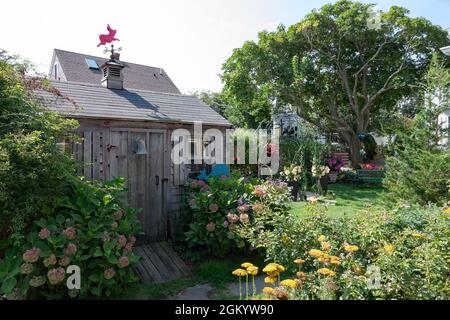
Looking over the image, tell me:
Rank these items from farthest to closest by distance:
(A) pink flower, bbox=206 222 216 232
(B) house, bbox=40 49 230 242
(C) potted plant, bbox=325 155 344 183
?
(C) potted plant, bbox=325 155 344 183
(B) house, bbox=40 49 230 242
(A) pink flower, bbox=206 222 216 232

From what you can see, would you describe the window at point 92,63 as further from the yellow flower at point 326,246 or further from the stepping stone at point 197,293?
the yellow flower at point 326,246

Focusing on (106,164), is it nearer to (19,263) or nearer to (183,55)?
(19,263)

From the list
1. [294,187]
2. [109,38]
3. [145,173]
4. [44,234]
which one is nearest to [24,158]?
[44,234]

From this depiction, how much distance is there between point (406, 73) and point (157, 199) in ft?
52.9

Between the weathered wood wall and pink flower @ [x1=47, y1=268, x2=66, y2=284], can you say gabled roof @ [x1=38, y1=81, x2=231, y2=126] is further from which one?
pink flower @ [x1=47, y1=268, x2=66, y2=284]

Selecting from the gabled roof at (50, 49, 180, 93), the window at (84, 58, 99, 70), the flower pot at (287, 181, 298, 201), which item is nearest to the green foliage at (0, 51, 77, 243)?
the flower pot at (287, 181, 298, 201)

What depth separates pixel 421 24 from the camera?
1599cm

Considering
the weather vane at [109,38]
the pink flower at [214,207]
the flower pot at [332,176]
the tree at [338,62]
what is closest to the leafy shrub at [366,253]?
the pink flower at [214,207]

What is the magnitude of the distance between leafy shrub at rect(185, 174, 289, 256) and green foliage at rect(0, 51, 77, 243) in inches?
85.2

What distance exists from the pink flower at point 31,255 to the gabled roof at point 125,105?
7.41 ft

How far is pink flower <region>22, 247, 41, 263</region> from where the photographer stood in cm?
313

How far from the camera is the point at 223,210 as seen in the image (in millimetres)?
5238

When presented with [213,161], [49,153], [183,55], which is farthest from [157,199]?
[183,55]

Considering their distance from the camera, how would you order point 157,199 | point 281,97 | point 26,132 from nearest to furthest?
1. point 26,132
2. point 157,199
3. point 281,97
